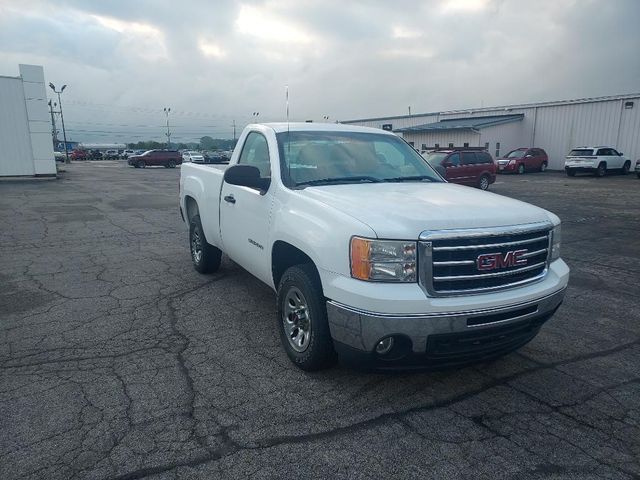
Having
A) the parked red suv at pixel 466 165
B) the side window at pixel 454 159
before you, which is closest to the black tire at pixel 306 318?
the parked red suv at pixel 466 165

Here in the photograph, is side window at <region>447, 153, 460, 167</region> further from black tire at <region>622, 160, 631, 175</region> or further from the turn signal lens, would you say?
black tire at <region>622, 160, 631, 175</region>

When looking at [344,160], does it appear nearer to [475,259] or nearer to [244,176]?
[244,176]

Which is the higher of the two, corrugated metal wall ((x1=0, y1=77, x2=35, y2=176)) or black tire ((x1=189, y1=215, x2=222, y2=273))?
corrugated metal wall ((x1=0, y1=77, x2=35, y2=176))

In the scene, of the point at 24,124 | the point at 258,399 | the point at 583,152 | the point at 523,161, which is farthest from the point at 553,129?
the point at 258,399

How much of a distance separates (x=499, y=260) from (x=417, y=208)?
0.65 metres

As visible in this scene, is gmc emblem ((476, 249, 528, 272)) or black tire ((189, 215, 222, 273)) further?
black tire ((189, 215, 222, 273))

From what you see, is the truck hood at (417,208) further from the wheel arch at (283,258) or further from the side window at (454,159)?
the side window at (454,159)

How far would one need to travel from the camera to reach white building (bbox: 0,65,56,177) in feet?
78.3

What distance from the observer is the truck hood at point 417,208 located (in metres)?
2.98

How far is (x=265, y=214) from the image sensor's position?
413cm

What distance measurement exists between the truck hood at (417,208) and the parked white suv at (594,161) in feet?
96.2

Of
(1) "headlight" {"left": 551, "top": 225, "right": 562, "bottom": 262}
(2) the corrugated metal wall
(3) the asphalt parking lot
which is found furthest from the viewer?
(2) the corrugated metal wall

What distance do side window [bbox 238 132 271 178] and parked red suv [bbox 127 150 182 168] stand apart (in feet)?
142

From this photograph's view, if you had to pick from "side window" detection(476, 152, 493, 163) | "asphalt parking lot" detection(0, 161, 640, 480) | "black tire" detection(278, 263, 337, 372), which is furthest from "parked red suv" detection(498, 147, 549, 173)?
"black tire" detection(278, 263, 337, 372)
